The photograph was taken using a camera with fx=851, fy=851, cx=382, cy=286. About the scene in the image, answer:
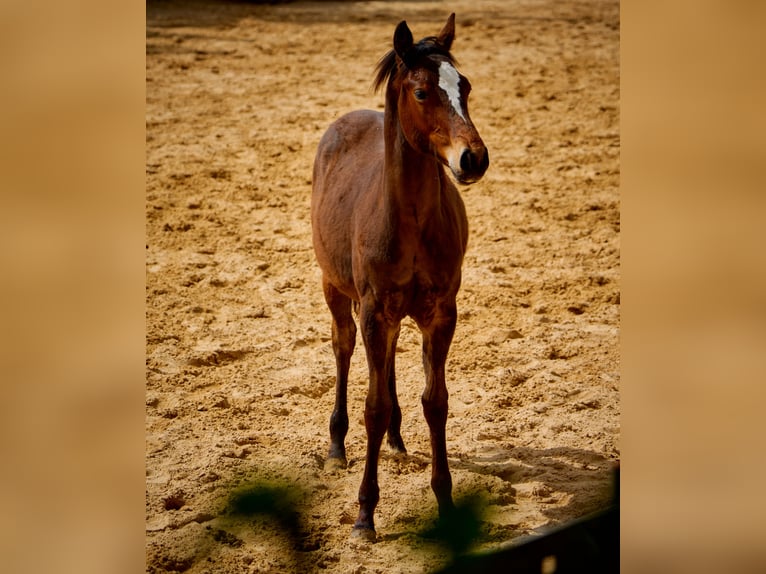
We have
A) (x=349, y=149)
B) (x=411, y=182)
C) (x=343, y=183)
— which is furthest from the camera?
(x=349, y=149)

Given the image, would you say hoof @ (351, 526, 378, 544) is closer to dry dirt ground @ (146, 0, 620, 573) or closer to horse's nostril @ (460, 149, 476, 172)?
dry dirt ground @ (146, 0, 620, 573)

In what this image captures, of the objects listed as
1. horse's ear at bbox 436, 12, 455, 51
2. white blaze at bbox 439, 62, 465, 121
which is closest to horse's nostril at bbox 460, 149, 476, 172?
white blaze at bbox 439, 62, 465, 121

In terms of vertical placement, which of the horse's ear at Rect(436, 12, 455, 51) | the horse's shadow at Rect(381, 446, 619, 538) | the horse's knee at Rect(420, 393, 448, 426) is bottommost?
the horse's shadow at Rect(381, 446, 619, 538)

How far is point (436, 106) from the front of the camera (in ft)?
10.2

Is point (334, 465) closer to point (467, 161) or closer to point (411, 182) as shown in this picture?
point (411, 182)

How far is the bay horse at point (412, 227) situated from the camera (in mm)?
3107

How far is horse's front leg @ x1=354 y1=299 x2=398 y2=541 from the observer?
11.3 feet

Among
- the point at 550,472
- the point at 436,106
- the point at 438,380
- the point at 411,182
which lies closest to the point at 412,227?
the point at 411,182

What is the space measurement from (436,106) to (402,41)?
0.31 metres

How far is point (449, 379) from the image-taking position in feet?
16.8

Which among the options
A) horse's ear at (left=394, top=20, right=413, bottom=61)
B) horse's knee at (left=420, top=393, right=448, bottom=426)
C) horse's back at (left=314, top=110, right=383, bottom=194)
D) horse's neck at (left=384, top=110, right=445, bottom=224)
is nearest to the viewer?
horse's ear at (left=394, top=20, right=413, bottom=61)
